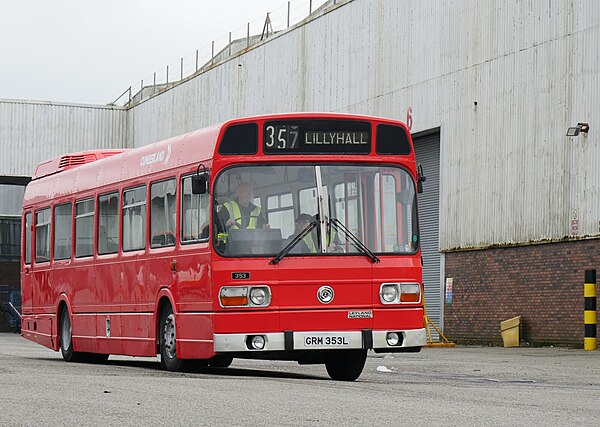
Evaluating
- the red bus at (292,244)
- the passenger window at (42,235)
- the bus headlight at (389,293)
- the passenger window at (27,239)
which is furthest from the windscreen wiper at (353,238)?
the passenger window at (27,239)

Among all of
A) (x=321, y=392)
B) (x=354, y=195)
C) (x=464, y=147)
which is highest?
(x=464, y=147)

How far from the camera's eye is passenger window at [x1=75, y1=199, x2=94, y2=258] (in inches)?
777

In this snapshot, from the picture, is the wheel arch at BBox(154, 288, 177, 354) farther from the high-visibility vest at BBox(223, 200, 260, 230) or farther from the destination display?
the destination display

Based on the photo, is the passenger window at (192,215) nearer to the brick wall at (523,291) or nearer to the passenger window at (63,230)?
the passenger window at (63,230)

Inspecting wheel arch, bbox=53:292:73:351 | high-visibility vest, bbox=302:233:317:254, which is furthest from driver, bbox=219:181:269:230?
wheel arch, bbox=53:292:73:351

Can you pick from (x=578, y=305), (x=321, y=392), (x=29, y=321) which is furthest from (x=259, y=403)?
(x=578, y=305)

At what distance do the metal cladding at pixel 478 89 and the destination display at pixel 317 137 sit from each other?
11725 millimetres

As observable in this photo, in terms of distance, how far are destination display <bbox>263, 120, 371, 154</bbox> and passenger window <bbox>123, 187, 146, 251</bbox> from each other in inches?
108

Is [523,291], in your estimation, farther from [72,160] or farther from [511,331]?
[72,160]

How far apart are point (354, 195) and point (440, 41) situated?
18.0 m

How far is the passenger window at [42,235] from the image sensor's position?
71.9 ft

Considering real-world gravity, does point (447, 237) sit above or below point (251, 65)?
below

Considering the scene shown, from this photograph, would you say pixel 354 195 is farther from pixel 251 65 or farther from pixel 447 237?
pixel 251 65

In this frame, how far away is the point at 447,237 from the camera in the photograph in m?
32.5
